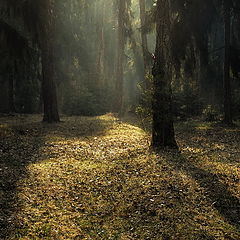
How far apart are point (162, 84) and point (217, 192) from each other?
4506 mm

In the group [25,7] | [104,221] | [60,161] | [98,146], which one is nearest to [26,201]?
[104,221]

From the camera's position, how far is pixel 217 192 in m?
6.01

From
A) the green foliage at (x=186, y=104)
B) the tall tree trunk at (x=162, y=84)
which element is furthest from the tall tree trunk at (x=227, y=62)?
the tall tree trunk at (x=162, y=84)

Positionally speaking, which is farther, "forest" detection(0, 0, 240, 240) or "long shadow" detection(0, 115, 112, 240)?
"long shadow" detection(0, 115, 112, 240)

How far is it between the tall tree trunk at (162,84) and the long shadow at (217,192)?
1797 millimetres

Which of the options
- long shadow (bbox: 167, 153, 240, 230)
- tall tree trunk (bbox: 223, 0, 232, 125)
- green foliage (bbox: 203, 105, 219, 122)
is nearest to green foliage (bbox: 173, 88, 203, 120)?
green foliage (bbox: 203, 105, 219, 122)

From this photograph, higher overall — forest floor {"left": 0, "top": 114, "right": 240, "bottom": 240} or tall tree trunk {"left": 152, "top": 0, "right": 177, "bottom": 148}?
tall tree trunk {"left": 152, "top": 0, "right": 177, "bottom": 148}

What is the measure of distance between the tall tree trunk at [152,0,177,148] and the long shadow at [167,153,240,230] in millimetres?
1797

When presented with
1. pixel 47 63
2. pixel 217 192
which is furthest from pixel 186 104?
pixel 217 192

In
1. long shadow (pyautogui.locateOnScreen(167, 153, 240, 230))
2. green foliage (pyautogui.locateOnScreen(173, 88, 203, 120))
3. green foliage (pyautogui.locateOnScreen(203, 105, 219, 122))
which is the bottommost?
long shadow (pyautogui.locateOnScreen(167, 153, 240, 230))

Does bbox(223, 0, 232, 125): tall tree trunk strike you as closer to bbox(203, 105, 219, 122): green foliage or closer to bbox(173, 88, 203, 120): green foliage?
bbox(203, 105, 219, 122): green foliage

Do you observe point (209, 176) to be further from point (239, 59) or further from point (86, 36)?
point (86, 36)

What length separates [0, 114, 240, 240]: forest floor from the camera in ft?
15.6

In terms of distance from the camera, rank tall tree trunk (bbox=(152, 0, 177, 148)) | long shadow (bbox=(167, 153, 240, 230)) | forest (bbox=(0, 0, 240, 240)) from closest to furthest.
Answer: forest (bbox=(0, 0, 240, 240))
long shadow (bbox=(167, 153, 240, 230))
tall tree trunk (bbox=(152, 0, 177, 148))
